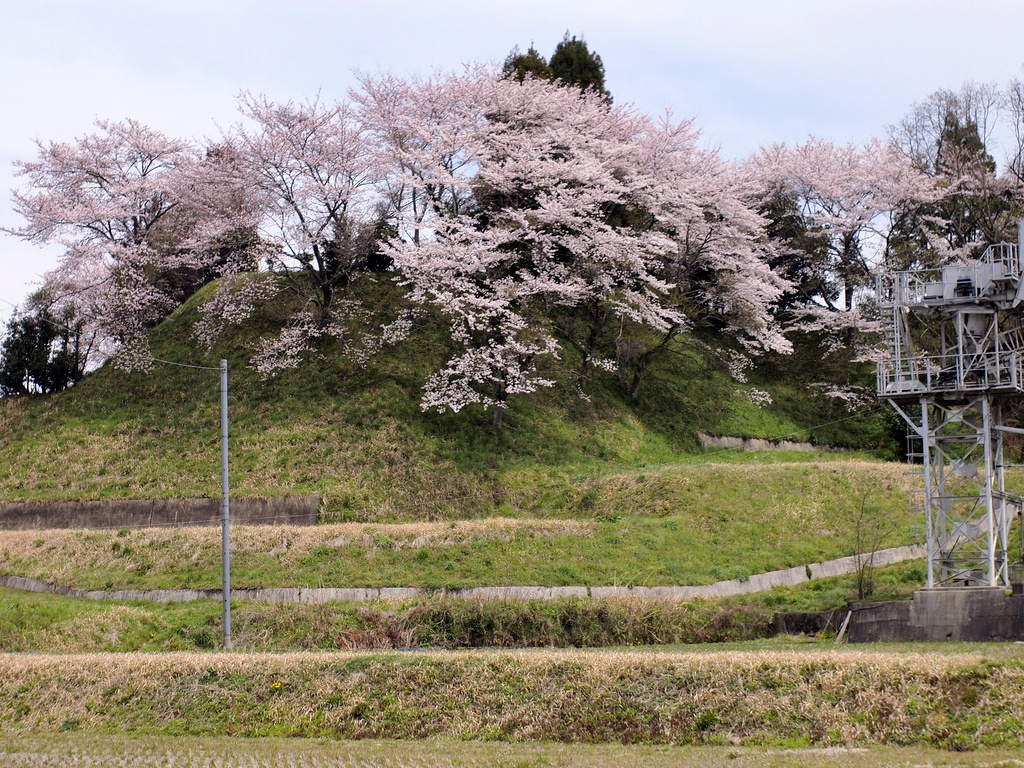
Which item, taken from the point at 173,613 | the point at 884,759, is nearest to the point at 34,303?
the point at 173,613

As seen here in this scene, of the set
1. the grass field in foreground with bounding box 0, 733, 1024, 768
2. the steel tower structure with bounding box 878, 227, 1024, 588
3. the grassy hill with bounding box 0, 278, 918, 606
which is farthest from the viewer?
the grassy hill with bounding box 0, 278, 918, 606

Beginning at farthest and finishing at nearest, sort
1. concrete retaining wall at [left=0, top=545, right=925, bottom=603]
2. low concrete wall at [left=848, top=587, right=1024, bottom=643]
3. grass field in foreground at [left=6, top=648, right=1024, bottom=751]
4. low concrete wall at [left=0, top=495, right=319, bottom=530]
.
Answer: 1. low concrete wall at [left=0, top=495, right=319, bottom=530]
2. concrete retaining wall at [left=0, top=545, right=925, bottom=603]
3. low concrete wall at [left=848, top=587, right=1024, bottom=643]
4. grass field in foreground at [left=6, top=648, right=1024, bottom=751]

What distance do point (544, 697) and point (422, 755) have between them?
2318mm

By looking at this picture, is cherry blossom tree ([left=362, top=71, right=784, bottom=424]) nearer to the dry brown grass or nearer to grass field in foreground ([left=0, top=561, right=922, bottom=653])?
the dry brown grass

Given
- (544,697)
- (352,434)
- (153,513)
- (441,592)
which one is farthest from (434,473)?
(544,697)

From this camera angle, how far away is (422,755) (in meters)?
13.0

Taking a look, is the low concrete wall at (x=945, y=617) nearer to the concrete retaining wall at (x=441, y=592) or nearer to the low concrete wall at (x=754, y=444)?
the concrete retaining wall at (x=441, y=592)

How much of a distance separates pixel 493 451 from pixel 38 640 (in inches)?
626

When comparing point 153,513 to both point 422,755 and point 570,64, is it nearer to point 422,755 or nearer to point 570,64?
point 422,755

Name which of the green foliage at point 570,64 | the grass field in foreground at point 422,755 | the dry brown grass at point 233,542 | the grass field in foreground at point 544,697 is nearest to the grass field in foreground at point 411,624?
the dry brown grass at point 233,542

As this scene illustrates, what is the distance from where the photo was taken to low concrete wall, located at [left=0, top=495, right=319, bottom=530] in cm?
3030

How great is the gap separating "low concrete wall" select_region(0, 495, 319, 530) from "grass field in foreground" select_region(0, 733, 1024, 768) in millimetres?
15395

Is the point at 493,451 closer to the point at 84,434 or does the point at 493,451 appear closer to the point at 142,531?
the point at 142,531

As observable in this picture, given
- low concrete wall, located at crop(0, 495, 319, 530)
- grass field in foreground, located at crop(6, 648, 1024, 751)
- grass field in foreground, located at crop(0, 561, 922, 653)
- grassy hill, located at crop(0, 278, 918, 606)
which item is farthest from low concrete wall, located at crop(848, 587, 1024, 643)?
low concrete wall, located at crop(0, 495, 319, 530)
